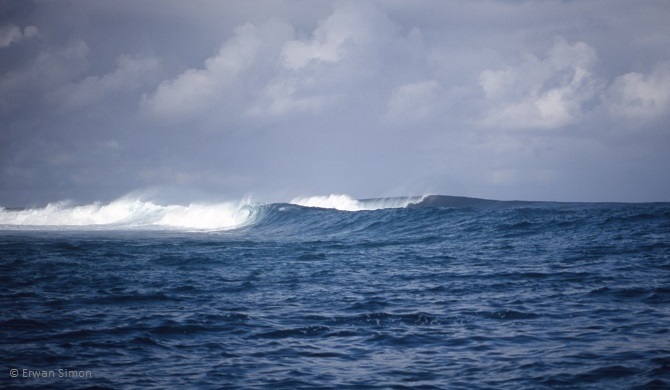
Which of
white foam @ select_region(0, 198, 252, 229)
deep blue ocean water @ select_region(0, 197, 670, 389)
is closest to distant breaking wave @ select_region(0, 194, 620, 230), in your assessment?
white foam @ select_region(0, 198, 252, 229)

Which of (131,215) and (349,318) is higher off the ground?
(131,215)

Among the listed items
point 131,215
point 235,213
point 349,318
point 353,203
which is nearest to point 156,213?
point 131,215

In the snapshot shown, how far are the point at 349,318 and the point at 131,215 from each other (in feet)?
170

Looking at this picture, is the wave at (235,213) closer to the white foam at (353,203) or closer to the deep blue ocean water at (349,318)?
the white foam at (353,203)

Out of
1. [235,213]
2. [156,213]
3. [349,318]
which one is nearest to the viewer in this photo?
[349,318]

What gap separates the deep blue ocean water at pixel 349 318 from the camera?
22.6ft

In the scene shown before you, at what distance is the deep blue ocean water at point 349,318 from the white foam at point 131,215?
95.9ft

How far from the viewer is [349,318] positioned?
32.1 ft

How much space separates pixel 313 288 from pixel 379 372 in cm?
600

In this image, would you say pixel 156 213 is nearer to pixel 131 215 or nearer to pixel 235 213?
pixel 131 215

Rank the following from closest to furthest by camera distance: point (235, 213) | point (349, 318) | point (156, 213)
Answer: point (349, 318) → point (235, 213) → point (156, 213)

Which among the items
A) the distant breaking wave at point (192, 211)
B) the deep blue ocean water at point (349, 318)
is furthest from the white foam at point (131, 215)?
the deep blue ocean water at point (349, 318)

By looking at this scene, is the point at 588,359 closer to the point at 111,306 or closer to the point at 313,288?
the point at 313,288

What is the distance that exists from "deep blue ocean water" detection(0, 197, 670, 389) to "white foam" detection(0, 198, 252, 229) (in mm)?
29230
